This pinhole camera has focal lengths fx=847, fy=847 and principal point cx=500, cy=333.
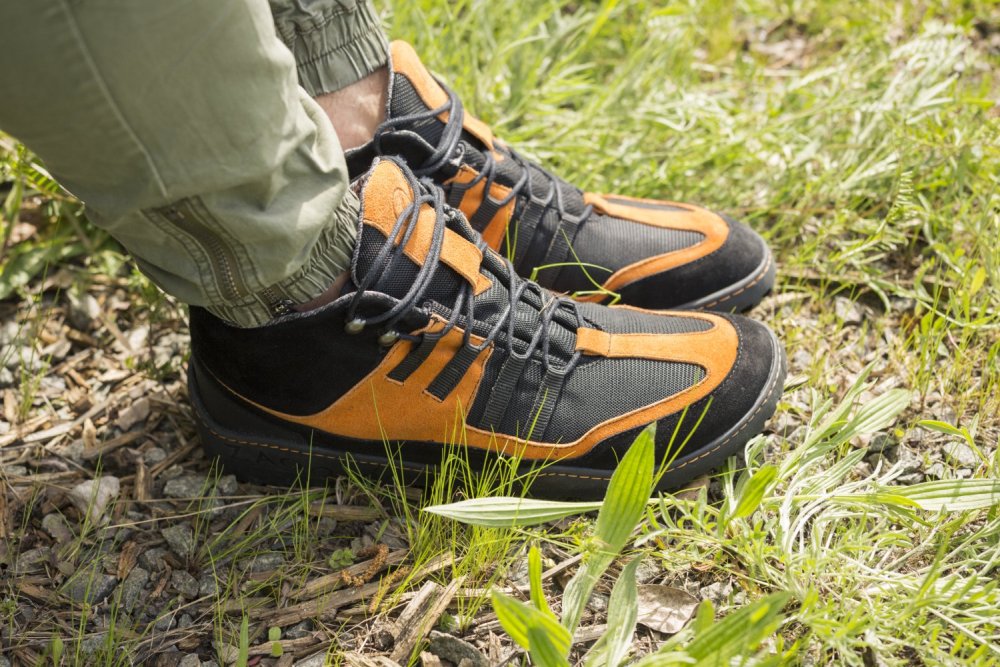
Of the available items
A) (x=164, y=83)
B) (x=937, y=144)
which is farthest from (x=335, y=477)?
(x=937, y=144)

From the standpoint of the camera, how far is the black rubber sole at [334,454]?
60.6 inches

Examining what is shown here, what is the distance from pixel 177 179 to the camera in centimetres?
103

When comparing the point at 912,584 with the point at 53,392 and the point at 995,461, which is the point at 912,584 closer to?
the point at 995,461

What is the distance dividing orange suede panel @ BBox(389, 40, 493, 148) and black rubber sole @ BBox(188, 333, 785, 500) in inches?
26.7

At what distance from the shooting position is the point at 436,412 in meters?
1.49

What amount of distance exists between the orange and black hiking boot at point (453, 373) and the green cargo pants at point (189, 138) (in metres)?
0.10

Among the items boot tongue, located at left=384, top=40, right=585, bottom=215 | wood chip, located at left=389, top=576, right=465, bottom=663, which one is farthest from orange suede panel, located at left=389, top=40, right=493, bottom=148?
wood chip, located at left=389, top=576, right=465, bottom=663

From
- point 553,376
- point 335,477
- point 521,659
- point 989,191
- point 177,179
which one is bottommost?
point 521,659

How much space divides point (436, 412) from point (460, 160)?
0.55 m

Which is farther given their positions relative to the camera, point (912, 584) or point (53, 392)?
point (53, 392)

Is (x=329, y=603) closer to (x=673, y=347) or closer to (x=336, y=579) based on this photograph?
(x=336, y=579)

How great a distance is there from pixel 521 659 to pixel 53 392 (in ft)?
3.90

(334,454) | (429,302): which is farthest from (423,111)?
(334,454)
